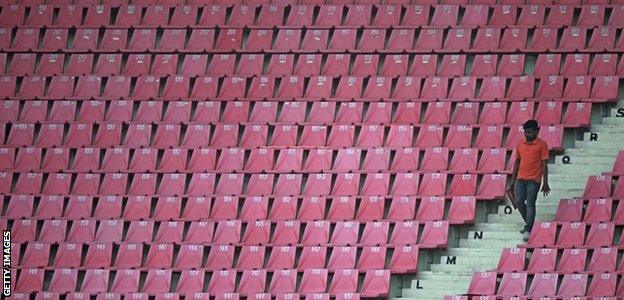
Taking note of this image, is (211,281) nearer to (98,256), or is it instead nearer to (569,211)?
(98,256)

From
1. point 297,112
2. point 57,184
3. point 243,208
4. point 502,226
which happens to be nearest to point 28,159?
point 57,184

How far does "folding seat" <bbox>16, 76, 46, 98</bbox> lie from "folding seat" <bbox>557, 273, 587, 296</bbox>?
266 inches

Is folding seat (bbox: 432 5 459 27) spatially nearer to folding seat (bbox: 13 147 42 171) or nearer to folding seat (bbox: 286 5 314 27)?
folding seat (bbox: 286 5 314 27)

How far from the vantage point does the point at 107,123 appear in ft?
68.3

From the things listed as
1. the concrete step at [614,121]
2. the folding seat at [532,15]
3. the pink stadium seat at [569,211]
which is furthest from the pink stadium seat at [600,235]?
the folding seat at [532,15]

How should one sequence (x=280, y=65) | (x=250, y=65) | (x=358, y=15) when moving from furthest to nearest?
1. (x=358, y=15)
2. (x=250, y=65)
3. (x=280, y=65)

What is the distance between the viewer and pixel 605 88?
19797 millimetres

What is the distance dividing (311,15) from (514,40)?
92.7 inches

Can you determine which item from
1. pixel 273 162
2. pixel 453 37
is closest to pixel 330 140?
pixel 273 162

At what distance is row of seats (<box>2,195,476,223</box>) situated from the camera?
18875 mm

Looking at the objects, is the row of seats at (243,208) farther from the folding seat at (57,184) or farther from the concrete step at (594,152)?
the concrete step at (594,152)

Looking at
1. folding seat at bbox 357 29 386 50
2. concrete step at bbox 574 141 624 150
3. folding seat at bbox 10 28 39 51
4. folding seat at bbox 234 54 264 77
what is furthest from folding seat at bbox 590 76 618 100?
folding seat at bbox 10 28 39 51

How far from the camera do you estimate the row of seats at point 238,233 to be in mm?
18656

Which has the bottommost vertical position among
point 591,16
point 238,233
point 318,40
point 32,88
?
point 32,88
